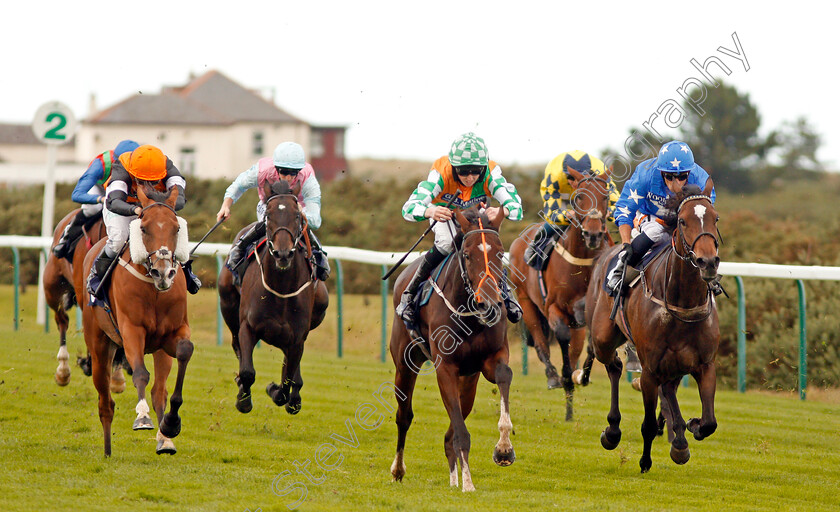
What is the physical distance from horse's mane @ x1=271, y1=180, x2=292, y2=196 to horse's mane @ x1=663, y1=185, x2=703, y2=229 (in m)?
2.56

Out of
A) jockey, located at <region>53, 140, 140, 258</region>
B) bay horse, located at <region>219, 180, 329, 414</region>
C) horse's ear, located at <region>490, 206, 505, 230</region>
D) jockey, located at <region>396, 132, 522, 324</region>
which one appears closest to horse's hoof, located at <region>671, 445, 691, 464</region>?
jockey, located at <region>396, 132, 522, 324</region>

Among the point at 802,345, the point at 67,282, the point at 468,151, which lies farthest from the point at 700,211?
the point at 67,282

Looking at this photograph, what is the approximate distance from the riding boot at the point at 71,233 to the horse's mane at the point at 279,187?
86.8 inches

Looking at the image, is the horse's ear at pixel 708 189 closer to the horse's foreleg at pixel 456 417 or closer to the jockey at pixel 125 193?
the horse's foreleg at pixel 456 417

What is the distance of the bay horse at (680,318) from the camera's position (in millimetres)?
5777

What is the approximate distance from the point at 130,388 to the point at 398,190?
60.6ft

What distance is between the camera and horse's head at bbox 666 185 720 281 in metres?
5.61

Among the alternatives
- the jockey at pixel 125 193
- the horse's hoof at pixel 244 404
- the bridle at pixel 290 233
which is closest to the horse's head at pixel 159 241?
the jockey at pixel 125 193

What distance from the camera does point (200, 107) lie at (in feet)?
155

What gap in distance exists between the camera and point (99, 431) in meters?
7.76

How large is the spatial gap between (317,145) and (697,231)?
47433 millimetres

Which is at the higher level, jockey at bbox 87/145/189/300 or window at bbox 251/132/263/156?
window at bbox 251/132/263/156

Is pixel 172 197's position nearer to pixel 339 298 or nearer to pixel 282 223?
pixel 282 223

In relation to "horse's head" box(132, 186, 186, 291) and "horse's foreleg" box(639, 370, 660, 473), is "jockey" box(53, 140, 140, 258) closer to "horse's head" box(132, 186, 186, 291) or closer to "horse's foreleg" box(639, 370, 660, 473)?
"horse's head" box(132, 186, 186, 291)
